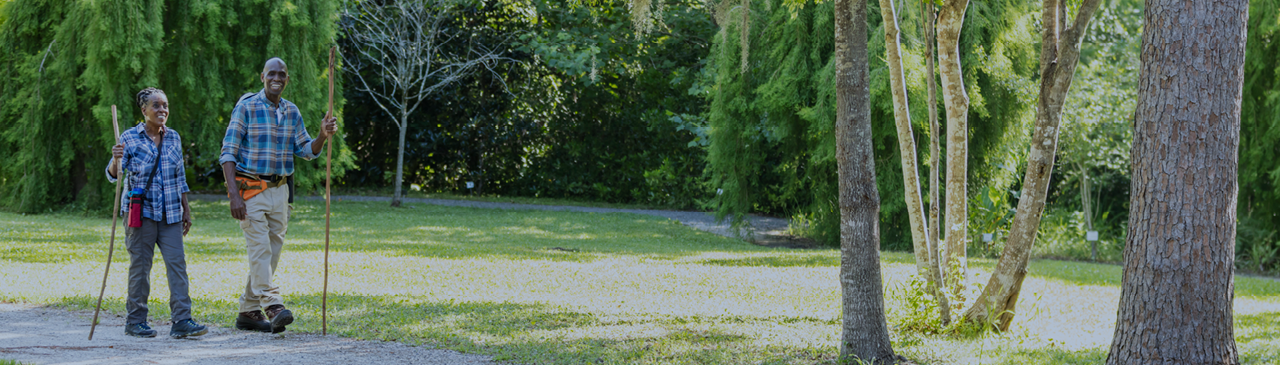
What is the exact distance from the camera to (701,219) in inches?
728

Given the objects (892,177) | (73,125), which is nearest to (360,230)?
(73,125)

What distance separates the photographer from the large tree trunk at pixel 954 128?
5898 millimetres

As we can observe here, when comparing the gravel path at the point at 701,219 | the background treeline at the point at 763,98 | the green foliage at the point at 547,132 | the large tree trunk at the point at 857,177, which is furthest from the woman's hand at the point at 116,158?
the green foliage at the point at 547,132

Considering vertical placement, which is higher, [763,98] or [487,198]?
[763,98]

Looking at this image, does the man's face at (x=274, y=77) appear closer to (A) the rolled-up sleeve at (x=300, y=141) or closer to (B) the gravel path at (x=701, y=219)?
(A) the rolled-up sleeve at (x=300, y=141)

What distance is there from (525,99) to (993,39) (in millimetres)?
11502

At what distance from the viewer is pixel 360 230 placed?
1364cm

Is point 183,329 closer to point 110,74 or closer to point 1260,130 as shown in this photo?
point 110,74

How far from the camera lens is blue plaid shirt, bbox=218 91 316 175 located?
5355mm

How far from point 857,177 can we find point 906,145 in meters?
1.14

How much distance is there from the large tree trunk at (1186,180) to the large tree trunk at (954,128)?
2.09 m

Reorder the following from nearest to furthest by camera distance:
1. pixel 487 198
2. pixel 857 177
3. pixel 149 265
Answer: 1. pixel 857 177
2. pixel 149 265
3. pixel 487 198

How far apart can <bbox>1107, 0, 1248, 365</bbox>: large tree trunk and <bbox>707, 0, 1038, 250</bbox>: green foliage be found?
803 cm

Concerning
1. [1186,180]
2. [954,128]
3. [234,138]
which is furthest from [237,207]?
[1186,180]
